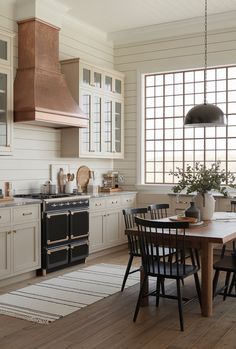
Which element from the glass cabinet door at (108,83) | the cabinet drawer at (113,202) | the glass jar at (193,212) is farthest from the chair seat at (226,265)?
the glass cabinet door at (108,83)

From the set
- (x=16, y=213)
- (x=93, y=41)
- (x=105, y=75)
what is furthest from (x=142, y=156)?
(x=16, y=213)

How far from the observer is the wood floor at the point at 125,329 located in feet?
11.3

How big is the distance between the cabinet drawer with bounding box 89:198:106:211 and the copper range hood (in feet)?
3.59

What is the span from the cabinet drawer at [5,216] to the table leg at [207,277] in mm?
2189

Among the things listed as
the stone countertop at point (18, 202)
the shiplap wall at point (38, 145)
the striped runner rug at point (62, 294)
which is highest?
the shiplap wall at point (38, 145)

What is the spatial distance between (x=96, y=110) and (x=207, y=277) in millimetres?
3763

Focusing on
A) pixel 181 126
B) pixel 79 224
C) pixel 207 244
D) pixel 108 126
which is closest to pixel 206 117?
pixel 207 244

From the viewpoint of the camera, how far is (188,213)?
4652mm

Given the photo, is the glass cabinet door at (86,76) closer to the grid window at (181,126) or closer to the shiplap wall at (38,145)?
the shiplap wall at (38,145)

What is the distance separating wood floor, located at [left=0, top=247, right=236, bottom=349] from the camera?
3453mm

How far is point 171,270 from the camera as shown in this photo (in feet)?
12.7

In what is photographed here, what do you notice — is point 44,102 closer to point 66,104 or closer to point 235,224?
point 66,104

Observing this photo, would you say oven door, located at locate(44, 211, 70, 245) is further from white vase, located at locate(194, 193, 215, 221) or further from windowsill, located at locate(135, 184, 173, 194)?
windowsill, located at locate(135, 184, 173, 194)

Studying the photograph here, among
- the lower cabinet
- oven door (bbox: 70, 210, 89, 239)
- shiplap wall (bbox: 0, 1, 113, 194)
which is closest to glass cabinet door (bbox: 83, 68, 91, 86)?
shiplap wall (bbox: 0, 1, 113, 194)
